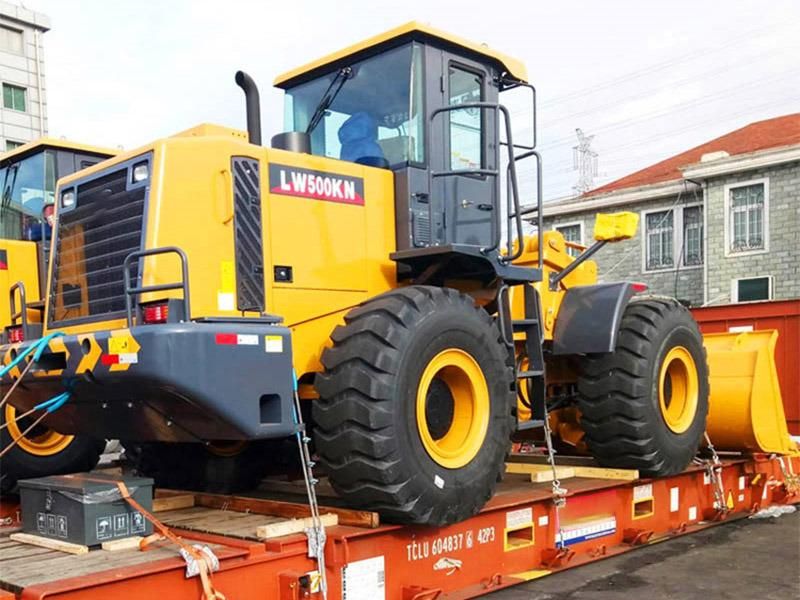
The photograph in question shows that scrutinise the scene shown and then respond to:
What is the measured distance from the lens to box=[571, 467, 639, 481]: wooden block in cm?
651

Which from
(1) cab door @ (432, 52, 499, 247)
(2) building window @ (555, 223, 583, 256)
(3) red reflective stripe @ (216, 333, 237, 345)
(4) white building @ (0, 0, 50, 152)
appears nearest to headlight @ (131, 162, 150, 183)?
(3) red reflective stripe @ (216, 333, 237, 345)

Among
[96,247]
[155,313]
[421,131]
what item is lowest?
[155,313]

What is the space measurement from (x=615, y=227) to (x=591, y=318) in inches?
29.5

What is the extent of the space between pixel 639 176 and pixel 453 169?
2044 cm

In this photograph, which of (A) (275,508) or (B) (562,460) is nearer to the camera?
(A) (275,508)

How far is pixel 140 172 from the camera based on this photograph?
4668 mm

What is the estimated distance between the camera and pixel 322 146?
5.84 metres

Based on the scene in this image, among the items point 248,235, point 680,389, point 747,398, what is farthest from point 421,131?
point 747,398

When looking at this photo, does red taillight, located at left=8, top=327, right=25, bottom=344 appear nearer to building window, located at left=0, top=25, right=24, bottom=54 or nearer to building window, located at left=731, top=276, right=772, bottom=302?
building window, located at left=731, top=276, right=772, bottom=302

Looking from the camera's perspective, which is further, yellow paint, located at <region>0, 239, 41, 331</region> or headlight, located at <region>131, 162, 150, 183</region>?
yellow paint, located at <region>0, 239, 41, 331</region>

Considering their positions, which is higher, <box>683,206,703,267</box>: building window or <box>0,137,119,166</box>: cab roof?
<box>0,137,119,166</box>: cab roof

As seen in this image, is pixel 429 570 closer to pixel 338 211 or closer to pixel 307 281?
pixel 307 281

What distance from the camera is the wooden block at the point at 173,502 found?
5.28m

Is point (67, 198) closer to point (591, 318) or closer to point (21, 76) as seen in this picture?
point (591, 318)
